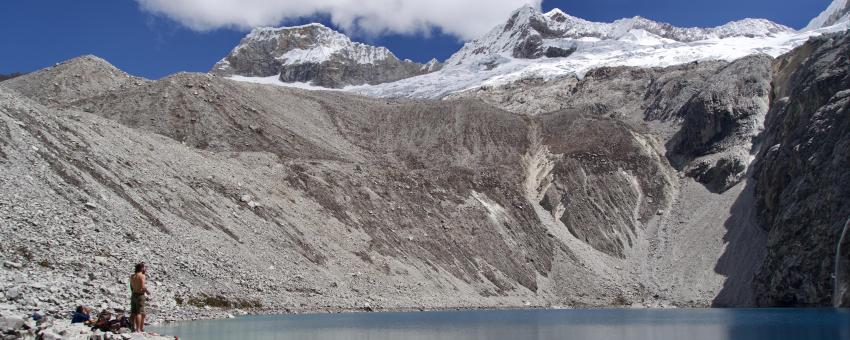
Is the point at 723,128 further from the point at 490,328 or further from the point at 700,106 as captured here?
the point at 490,328

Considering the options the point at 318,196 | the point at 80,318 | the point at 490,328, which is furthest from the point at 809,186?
the point at 80,318

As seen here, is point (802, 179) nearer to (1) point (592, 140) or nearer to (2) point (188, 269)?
(1) point (592, 140)

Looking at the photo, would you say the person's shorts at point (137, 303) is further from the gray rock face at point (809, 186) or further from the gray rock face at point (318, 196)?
the gray rock face at point (809, 186)

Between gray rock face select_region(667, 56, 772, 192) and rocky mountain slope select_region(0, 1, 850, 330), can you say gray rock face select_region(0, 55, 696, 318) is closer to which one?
rocky mountain slope select_region(0, 1, 850, 330)

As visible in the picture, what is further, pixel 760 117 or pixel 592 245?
pixel 760 117

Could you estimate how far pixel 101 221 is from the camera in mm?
43062

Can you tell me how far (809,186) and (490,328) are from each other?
→ 42.6 metres

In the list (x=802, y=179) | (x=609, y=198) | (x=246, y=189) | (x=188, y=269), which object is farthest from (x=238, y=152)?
(x=802, y=179)

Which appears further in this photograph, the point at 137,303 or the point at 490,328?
the point at 490,328

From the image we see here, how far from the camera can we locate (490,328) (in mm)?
40656

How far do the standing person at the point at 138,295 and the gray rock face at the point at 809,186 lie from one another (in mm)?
54767

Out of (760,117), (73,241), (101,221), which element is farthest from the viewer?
(760,117)

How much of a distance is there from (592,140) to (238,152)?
2022 inches

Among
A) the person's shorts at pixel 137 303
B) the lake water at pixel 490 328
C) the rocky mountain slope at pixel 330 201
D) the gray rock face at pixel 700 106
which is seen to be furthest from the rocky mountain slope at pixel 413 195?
the person's shorts at pixel 137 303
